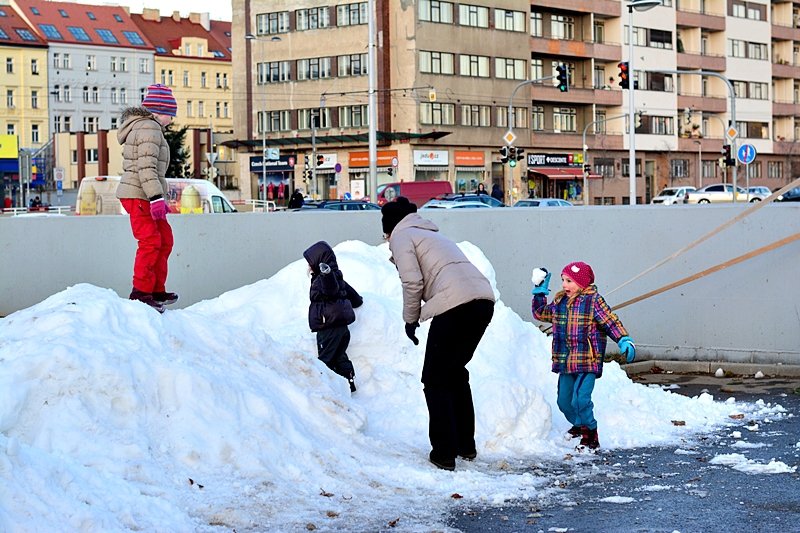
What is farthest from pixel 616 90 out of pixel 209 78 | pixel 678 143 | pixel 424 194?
pixel 209 78

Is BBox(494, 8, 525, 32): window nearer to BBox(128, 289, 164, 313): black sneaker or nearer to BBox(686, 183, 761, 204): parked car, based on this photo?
BBox(686, 183, 761, 204): parked car

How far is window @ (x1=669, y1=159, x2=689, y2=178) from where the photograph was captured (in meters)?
94.3

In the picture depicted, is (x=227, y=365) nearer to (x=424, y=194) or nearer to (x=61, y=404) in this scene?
(x=61, y=404)

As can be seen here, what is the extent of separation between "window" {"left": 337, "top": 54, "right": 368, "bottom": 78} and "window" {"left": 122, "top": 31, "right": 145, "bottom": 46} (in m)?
42.4

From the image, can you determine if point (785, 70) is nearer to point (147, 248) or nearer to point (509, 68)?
point (509, 68)

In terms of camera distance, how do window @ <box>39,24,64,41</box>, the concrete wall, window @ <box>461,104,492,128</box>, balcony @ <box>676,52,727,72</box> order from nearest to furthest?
the concrete wall < window @ <box>461,104,492,128</box> < balcony @ <box>676,52,727,72</box> < window @ <box>39,24,64,41</box>

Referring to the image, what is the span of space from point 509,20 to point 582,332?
253 feet

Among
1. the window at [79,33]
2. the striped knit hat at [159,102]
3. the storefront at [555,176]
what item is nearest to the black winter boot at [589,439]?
the striped knit hat at [159,102]

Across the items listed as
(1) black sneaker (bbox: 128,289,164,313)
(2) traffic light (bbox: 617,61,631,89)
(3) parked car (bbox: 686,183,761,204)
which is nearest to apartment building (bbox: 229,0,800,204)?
(3) parked car (bbox: 686,183,761,204)

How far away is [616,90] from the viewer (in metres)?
90.1

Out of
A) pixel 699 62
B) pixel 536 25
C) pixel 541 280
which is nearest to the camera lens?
pixel 541 280

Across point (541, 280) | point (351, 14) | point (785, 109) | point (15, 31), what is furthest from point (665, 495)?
point (15, 31)

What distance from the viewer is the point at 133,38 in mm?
118688

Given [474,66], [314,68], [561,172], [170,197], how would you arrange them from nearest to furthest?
[170,197] < [474,66] < [314,68] < [561,172]
